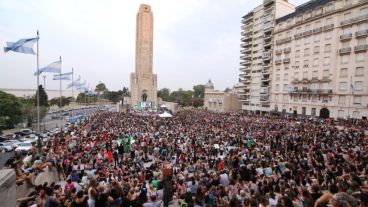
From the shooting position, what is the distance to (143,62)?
75.0m

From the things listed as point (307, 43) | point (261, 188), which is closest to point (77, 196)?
point (261, 188)

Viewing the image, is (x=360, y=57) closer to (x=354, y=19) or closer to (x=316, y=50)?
(x=354, y=19)

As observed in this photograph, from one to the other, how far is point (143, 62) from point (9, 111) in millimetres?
39209

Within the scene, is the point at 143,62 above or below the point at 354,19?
below

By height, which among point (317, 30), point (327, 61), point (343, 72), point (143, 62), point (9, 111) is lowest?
point (9, 111)

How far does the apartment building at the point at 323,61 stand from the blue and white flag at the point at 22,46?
126 feet

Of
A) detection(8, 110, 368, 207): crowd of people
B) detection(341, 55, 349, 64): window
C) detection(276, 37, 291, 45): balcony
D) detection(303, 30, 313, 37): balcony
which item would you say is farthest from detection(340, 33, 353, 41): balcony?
detection(8, 110, 368, 207): crowd of people

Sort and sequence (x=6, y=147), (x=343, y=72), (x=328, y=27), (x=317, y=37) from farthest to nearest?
(x=317, y=37) → (x=328, y=27) → (x=343, y=72) → (x=6, y=147)

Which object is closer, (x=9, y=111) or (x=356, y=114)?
(x=356, y=114)

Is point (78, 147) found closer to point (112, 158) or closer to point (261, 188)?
point (112, 158)

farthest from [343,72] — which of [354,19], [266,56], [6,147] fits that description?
[6,147]

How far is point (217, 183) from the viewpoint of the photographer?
9.23m

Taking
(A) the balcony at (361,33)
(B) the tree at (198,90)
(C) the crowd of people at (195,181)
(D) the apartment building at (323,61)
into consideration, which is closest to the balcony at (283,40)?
(D) the apartment building at (323,61)

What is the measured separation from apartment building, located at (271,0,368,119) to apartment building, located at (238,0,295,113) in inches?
123
